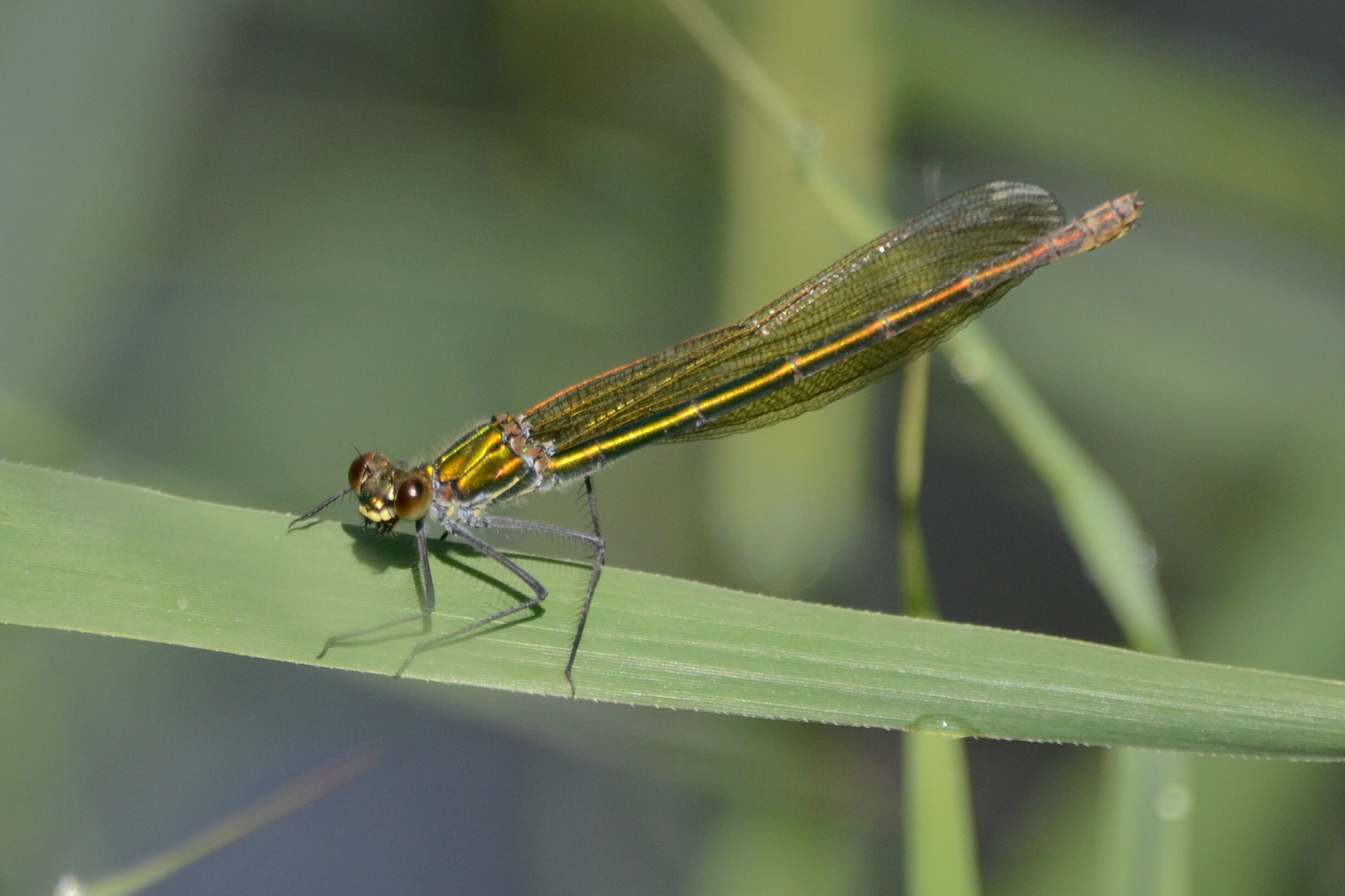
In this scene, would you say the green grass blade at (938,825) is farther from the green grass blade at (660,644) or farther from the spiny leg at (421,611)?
the spiny leg at (421,611)

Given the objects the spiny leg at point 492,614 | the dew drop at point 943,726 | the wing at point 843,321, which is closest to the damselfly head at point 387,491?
the spiny leg at point 492,614

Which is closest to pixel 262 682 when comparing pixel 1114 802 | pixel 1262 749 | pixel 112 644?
pixel 112 644

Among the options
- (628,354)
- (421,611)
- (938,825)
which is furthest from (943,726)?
(628,354)

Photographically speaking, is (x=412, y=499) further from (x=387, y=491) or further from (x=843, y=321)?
(x=843, y=321)

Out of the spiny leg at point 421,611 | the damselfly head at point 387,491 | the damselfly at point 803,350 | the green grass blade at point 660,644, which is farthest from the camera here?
the damselfly at point 803,350

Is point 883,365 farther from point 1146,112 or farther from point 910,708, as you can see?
point 1146,112

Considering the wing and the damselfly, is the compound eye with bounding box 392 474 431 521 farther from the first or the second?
the wing
